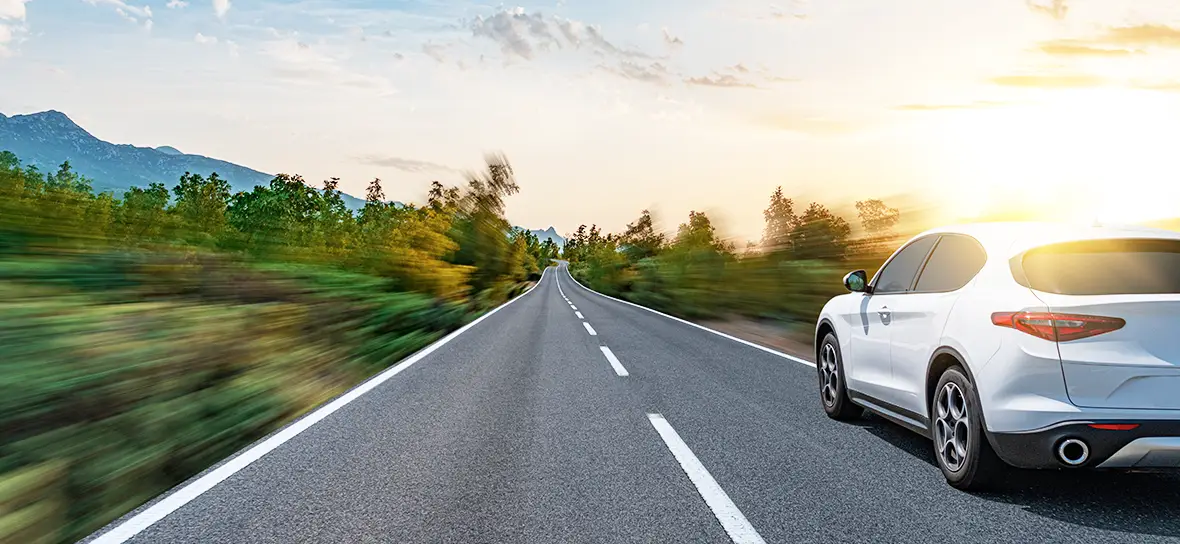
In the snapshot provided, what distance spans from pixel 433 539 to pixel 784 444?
2.96 meters

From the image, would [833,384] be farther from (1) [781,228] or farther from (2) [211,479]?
(1) [781,228]

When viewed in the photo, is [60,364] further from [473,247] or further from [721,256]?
[473,247]

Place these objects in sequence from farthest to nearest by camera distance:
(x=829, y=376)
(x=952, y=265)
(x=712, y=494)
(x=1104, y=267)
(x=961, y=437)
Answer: (x=829, y=376)
(x=952, y=265)
(x=961, y=437)
(x=712, y=494)
(x=1104, y=267)

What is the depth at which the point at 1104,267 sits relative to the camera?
3.89m

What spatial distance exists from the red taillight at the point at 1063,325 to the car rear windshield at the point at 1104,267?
27 cm

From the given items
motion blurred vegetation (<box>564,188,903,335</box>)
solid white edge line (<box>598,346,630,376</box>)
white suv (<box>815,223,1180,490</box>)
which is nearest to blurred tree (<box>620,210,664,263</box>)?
motion blurred vegetation (<box>564,188,903,335</box>)

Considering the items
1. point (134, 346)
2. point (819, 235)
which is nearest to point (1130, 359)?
point (134, 346)

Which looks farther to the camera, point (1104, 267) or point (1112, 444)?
point (1104, 267)

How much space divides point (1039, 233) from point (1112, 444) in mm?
1330

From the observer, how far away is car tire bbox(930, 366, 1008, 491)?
12.8ft

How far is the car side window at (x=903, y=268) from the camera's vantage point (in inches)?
210

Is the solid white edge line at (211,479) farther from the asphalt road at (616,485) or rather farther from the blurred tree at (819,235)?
the blurred tree at (819,235)

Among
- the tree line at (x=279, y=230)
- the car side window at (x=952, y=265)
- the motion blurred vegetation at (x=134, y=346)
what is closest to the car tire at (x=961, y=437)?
the car side window at (x=952, y=265)

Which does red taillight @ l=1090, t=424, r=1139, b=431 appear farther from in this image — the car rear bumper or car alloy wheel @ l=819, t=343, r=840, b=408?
car alloy wheel @ l=819, t=343, r=840, b=408
